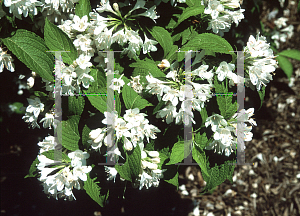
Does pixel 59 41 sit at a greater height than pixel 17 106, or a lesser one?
greater

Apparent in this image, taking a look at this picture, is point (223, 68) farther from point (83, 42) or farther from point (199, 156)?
point (83, 42)

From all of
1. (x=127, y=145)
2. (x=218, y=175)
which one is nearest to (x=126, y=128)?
(x=127, y=145)

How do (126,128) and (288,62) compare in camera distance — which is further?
(288,62)

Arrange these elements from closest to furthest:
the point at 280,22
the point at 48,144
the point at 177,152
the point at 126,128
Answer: the point at 126,128, the point at 177,152, the point at 48,144, the point at 280,22

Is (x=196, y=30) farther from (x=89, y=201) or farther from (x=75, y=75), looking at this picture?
(x=89, y=201)

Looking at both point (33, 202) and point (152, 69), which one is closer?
point (152, 69)

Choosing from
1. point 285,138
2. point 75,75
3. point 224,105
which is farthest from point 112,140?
point 285,138
